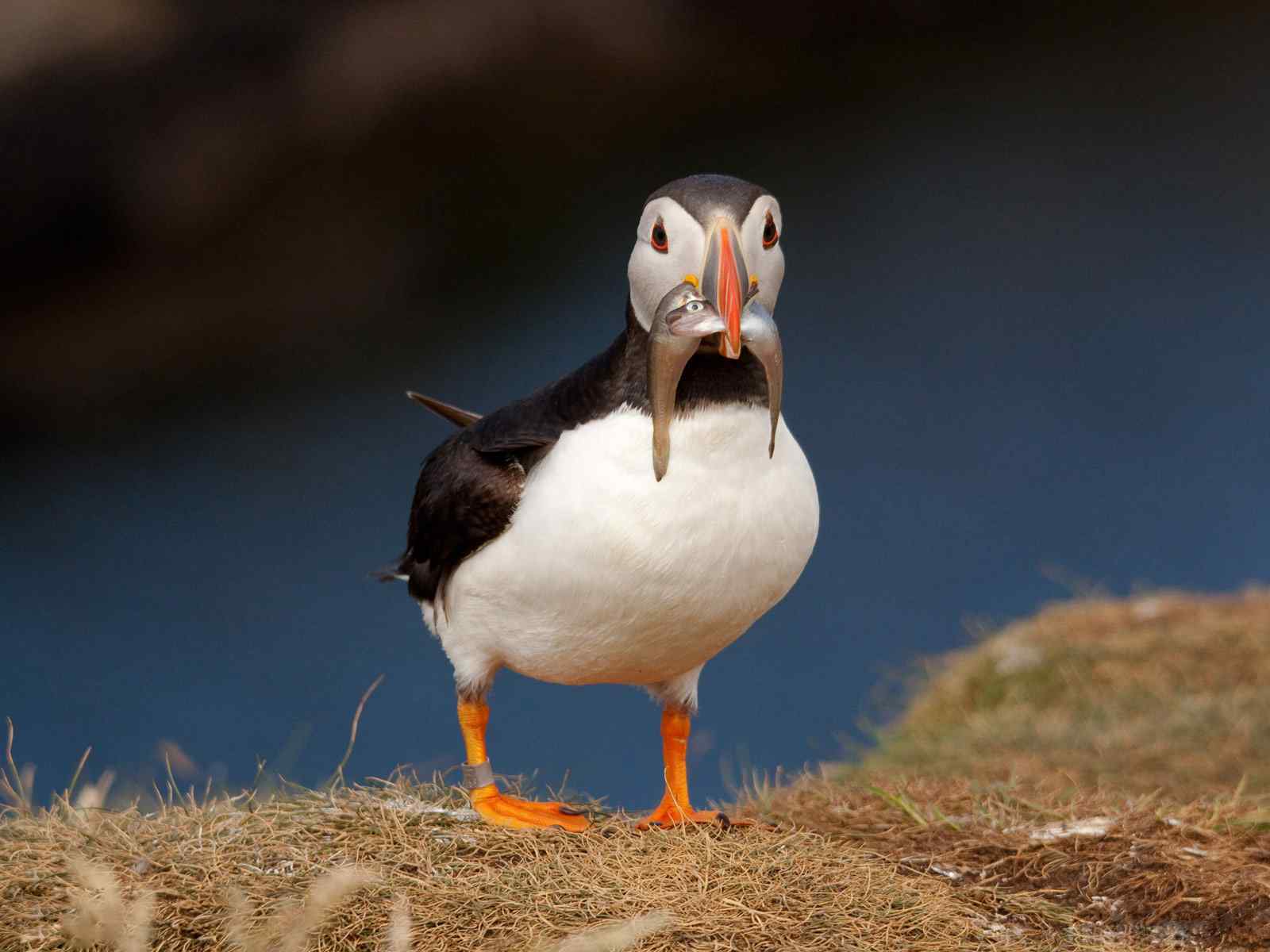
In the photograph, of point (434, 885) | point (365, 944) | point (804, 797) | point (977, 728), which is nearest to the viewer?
point (365, 944)

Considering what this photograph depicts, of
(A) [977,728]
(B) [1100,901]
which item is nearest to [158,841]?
(B) [1100,901]

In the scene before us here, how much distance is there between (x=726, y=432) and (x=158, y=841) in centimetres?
230

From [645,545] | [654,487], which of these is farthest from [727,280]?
[645,545]

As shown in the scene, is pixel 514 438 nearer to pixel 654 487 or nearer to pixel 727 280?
pixel 654 487

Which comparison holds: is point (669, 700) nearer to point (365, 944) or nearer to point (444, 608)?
point (444, 608)

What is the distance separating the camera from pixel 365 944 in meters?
4.21

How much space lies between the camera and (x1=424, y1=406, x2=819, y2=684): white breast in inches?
182

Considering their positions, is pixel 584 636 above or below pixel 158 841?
above

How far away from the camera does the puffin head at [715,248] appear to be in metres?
4.38

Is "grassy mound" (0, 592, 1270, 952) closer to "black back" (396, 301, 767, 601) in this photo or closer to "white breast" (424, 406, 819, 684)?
"white breast" (424, 406, 819, 684)

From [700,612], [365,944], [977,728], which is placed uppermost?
[977,728]

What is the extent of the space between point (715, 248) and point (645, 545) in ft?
3.14

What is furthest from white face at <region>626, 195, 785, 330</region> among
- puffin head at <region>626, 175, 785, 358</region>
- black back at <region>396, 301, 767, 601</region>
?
black back at <region>396, 301, 767, 601</region>

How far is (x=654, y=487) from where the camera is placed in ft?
15.1
